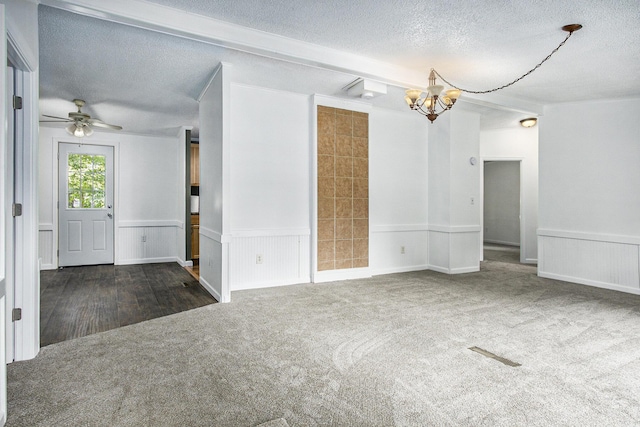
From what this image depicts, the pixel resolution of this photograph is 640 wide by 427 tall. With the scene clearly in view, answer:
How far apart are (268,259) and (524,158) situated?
18.6ft

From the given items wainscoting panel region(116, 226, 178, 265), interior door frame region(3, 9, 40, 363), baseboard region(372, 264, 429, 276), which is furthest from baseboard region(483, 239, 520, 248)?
interior door frame region(3, 9, 40, 363)

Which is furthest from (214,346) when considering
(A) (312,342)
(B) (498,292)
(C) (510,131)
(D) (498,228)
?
(D) (498,228)

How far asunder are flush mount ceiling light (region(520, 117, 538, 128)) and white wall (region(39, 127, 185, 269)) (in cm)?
636

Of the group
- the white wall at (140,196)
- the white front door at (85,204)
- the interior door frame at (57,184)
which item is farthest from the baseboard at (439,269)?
the white front door at (85,204)

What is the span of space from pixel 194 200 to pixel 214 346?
5.52 metres

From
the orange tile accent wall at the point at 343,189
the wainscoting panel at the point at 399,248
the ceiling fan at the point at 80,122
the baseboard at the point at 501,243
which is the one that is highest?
the ceiling fan at the point at 80,122

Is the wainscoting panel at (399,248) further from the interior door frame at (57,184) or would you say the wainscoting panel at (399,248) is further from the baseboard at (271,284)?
the interior door frame at (57,184)

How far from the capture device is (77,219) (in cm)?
664

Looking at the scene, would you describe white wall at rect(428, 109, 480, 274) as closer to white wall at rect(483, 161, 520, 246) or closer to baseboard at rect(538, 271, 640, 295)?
baseboard at rect(538, 271, 640, 295)

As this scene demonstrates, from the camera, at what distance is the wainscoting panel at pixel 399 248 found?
5.69 meters

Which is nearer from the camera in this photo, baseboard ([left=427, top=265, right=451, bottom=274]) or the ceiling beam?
the ceiling beam

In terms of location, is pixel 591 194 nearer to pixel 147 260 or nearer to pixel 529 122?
pixel 529 122

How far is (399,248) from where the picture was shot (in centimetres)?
590

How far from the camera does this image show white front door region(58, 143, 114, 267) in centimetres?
652
